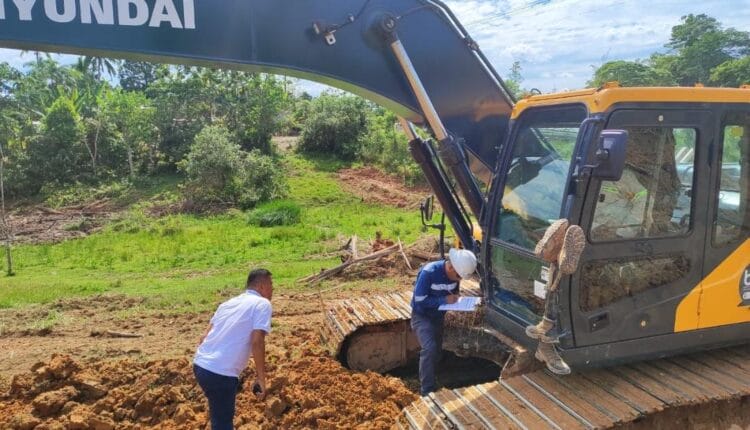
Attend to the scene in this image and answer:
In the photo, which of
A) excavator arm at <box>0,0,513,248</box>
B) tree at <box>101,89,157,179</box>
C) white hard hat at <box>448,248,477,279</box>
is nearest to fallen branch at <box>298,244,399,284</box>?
excavator arm at <box>0,0,513,248</box>

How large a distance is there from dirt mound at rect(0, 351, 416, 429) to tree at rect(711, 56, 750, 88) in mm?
25826

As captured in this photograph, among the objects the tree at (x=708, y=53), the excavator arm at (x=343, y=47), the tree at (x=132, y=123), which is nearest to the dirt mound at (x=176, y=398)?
the excavator arm at (x=343, y=47)

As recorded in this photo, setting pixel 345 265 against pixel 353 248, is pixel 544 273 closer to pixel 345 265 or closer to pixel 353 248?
pixel 345 265

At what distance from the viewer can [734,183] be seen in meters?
3.96

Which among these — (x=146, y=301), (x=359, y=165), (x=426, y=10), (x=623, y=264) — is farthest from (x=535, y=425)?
(x=359, y=165)

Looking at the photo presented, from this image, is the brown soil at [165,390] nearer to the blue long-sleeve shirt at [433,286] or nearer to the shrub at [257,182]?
the blue long-sleeve shirt at [433,286]

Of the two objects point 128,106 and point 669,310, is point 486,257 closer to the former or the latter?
point 669,310

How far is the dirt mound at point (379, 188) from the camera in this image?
20922 mm

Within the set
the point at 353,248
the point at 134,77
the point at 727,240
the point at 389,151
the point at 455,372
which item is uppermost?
the point at 134,77

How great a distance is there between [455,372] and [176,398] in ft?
8.90

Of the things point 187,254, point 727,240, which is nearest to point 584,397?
point 727,240

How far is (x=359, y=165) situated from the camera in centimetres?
2625

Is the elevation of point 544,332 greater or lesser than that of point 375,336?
greater

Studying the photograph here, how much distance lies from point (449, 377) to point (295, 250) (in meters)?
7.73
